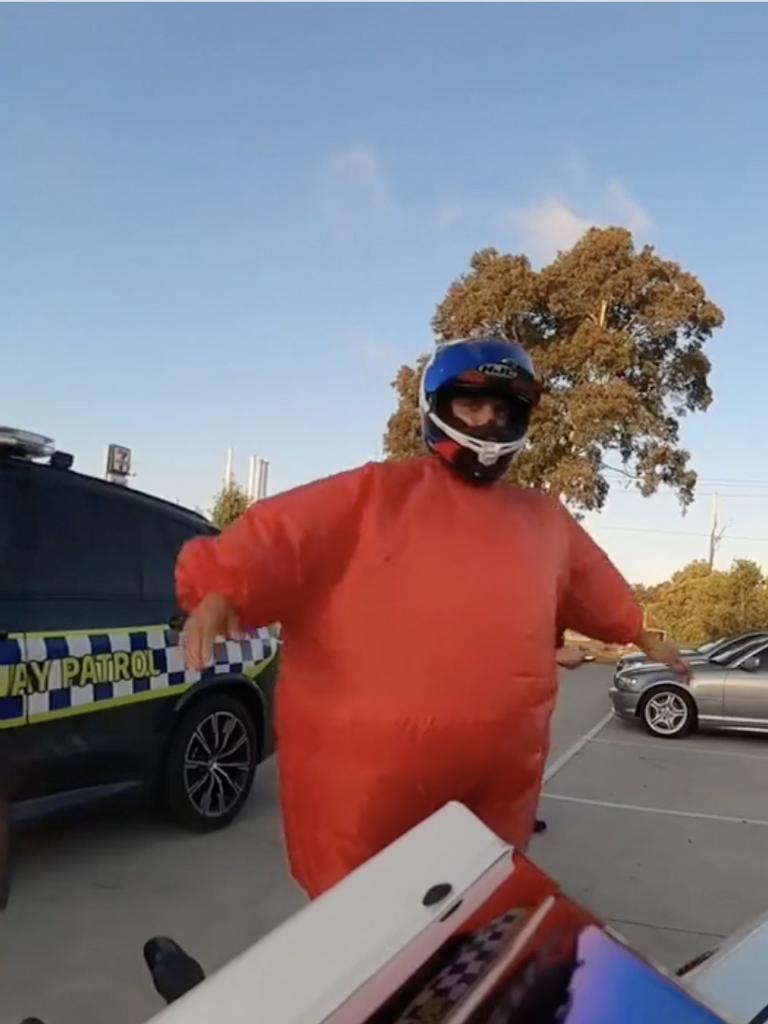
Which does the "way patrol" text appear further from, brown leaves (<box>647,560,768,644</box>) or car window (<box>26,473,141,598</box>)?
brown leaves (<box>647,560,768,644</box>)

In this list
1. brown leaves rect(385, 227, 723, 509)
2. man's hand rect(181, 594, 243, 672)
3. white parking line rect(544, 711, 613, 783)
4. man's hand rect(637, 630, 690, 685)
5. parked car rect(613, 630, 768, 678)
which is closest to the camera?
man's hand rect(181, 594, 243, 672)

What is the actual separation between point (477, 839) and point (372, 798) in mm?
521

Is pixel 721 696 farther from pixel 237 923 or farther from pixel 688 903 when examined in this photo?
pixel 237 923

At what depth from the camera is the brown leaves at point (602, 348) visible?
720 inches

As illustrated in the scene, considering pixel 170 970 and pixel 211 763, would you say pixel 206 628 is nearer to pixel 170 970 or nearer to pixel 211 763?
pixel 170 970

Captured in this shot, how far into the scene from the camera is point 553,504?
227cm

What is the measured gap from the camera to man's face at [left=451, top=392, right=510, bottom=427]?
2.05 m

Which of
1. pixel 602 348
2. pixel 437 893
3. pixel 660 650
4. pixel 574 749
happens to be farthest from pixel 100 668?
pixel 602 348

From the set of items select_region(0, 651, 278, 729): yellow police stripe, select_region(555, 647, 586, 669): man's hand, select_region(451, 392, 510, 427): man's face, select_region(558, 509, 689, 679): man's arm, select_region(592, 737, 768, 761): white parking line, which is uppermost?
select_region(451, 392, 510, 427): man's face

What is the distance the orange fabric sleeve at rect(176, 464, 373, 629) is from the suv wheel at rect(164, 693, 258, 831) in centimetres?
292

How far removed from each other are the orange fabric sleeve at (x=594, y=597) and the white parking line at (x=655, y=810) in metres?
4.11

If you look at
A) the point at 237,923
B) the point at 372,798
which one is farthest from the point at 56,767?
the point at 372,798

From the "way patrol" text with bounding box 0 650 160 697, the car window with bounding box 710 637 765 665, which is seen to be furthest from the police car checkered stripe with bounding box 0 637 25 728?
the car window with bounding box 710 637 765 665

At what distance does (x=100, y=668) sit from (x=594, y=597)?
2.56 metres
